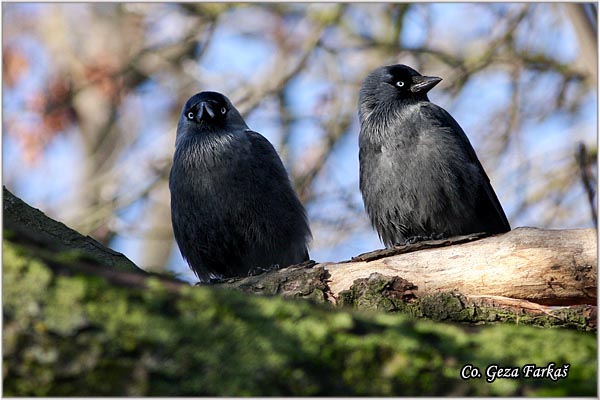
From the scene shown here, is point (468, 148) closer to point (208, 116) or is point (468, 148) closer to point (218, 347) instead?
point (208, 116)

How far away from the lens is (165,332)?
8.24 ft

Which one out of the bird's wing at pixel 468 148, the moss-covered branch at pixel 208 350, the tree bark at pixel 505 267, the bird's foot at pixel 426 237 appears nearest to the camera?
the moss-covered branch at pixel 208 350

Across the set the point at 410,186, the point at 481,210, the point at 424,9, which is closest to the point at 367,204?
the point at 410,186

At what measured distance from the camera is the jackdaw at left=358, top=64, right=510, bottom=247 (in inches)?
265

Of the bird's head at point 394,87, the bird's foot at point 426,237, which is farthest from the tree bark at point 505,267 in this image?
the bird's head at point 394,87

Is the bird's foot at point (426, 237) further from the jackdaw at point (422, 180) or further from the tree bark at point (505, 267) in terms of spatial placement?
the tree bark at point (505, 267)

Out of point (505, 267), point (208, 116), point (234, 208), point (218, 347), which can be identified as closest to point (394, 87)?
point (208, 116)

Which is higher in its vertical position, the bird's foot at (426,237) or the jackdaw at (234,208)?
the jackdaw at (234,208)

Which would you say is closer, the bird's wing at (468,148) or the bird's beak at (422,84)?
the bird's wing at (468,148)

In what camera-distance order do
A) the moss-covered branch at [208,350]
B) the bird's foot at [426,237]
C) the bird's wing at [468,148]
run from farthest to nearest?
the bird's wing at [468,148], the bird's foot at [426,237], the moss-covered branch at [208,350]

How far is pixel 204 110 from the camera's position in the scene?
755 cm

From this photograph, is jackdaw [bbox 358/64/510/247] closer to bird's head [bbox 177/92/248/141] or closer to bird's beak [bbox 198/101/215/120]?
bird's head [bbox 177/92/248/141]

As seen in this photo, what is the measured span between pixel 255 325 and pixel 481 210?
466 cm

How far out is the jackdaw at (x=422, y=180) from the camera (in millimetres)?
6734
